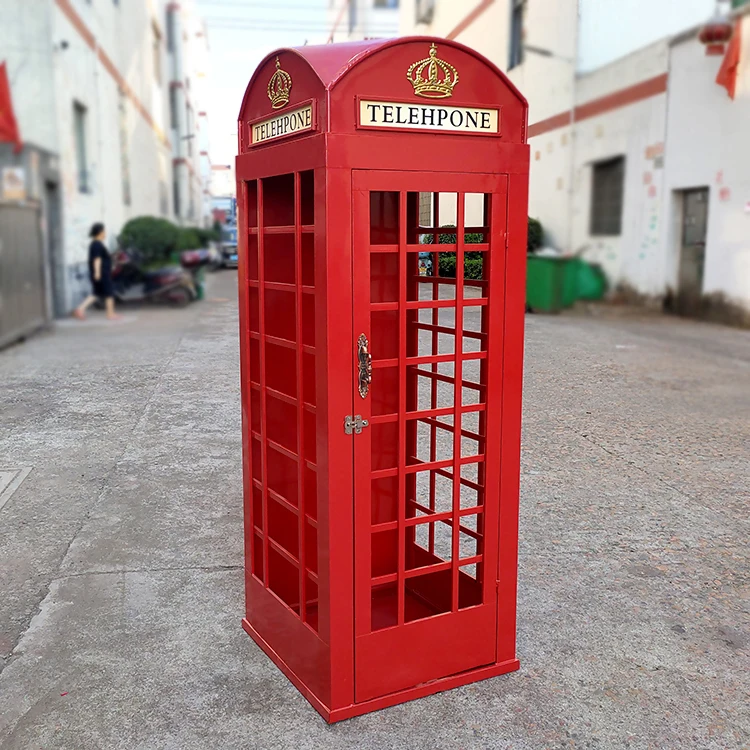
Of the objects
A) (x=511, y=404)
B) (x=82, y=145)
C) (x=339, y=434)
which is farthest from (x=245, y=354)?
(x=82, y=145)

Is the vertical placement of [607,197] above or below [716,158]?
below

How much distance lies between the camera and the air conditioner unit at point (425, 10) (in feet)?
19.0

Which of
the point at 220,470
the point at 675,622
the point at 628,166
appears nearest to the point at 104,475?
the point at 220,470

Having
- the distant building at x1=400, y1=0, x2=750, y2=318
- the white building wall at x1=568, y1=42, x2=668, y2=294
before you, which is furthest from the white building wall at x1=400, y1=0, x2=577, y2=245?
the white building wall at x1=568, y1=42, x2=668, y2=294

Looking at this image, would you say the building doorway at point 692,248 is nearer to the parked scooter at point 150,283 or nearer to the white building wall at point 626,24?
the white building wall at point 626,24

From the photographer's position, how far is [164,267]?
14.1 m

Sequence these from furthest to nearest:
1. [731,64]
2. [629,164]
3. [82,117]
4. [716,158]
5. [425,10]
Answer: [82,117] < [716,158] < [731,64] < [629,164] < [425,10]

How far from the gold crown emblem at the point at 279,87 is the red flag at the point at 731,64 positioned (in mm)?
9892

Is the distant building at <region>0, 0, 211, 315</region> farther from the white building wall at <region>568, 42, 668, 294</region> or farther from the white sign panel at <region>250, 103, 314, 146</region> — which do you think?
the white sign panel at <region>250, 103, 314, 146</region>

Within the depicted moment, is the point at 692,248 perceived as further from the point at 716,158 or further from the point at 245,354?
the point at 245,354

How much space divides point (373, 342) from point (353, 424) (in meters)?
0.46

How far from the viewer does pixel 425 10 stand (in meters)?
6.09

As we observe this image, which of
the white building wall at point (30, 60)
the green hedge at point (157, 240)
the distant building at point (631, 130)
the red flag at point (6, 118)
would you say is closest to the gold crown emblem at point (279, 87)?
the distant building at point (631, 130)

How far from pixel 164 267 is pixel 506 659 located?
40.5ft
